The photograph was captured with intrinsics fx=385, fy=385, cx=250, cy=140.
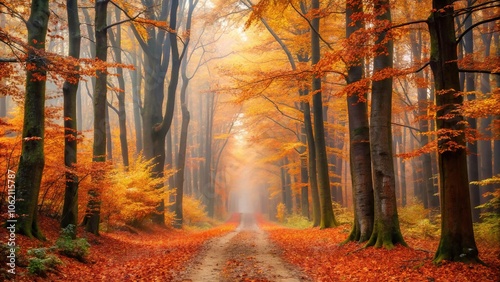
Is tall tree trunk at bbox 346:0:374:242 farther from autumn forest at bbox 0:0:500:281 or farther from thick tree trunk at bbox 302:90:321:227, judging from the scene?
thick tree trunk at bbox 302:90:321:227

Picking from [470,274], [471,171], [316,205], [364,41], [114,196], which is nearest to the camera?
[470,274]

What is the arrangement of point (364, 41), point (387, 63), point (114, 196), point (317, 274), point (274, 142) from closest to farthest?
point (317, 274)
point (364, 41)
point (387, 63)
point (114, 196)
point (274, 142)

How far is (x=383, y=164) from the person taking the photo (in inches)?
426

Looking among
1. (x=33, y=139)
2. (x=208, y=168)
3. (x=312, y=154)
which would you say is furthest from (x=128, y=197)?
(x=208, y=168)

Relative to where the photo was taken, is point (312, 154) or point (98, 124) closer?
point (98, 124)

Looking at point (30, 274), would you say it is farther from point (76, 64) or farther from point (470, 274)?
point (470, 274)

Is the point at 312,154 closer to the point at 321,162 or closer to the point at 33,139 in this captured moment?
the point at 321,162

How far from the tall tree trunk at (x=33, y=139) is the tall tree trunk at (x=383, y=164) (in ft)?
28.7

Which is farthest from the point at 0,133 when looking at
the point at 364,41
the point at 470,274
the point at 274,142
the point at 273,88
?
the point at 274,142

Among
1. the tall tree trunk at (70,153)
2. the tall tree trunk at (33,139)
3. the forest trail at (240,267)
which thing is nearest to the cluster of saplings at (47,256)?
the tall tree trunk at (33,139)

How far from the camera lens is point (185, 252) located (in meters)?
11.2

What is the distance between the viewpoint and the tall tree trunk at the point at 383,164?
10.7m

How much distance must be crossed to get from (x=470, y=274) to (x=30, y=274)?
7.81m

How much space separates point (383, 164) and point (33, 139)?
30.3 ft
